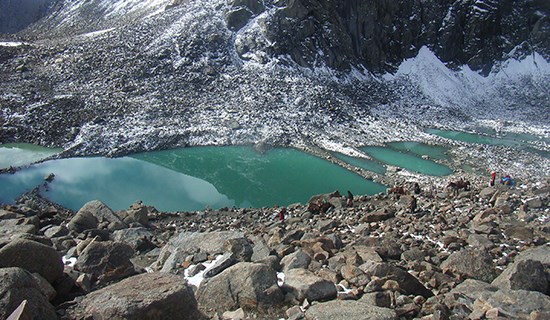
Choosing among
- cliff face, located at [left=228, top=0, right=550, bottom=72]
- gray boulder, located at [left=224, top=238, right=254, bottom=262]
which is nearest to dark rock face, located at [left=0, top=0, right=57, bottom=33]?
cliff face, located at [left=228, top=0, right=550, bottom=72]

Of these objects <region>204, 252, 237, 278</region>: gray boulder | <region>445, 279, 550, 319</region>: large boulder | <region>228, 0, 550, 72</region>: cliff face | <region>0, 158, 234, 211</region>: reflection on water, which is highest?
<region>228, 0, 550, 72</region>: cliff face

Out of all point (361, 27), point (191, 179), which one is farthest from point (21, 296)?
point (361, 27)

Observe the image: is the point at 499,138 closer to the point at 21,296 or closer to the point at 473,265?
the point at 473,265

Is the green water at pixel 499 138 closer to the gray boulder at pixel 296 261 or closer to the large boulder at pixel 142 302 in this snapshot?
the gray boulder at pixel 296 261

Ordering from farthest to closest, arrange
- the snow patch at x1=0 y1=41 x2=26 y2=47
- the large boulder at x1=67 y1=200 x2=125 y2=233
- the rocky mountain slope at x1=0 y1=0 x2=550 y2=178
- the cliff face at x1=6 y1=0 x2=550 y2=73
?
the cliff face at x1=6 y1=0 x2=550 y2=73 < the snow patch at x1=0 y1=41 x2=26 y2=47 < the rocky mountain slope at x1=0 y1=0 x2=550 y2=178 < the large boulder at x1=67 y1=200 x2=125 y2=233

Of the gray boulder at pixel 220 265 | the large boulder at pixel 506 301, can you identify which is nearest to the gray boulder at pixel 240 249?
the gray boulder at pixel 220 265

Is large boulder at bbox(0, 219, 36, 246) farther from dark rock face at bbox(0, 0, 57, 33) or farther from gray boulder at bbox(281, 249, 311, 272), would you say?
dark rock face at bbox(0, 0, 57, 33)

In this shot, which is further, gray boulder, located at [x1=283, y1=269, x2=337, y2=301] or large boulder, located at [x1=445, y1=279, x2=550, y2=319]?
gray boulder, located at [x1=283, y1=269, x2=337, y2=301]
